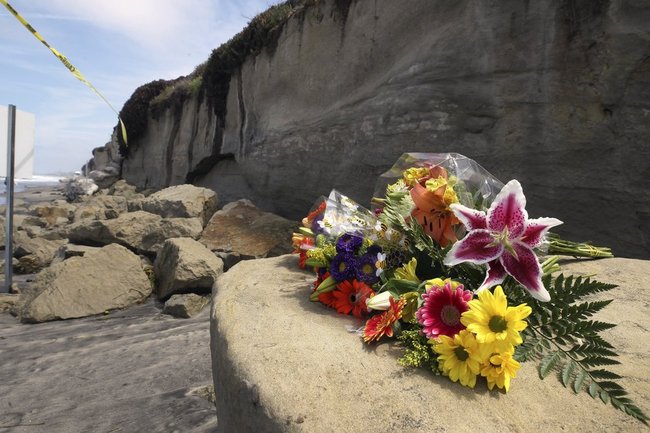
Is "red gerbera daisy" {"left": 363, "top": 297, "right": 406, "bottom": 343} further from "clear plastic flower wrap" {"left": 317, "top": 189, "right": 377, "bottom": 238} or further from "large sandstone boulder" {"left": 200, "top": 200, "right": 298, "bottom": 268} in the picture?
"large sandstone boulder" {"left": 200, "top": 200, "right": 298, "bottom": 268}

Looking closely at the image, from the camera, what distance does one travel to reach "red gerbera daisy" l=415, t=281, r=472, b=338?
4.70ft

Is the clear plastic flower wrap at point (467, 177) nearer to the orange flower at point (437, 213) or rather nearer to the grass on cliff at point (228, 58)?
the orange flower at point (437, 213)

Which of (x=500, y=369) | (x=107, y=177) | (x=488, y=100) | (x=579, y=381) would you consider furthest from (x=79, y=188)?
(x=579, y=381)

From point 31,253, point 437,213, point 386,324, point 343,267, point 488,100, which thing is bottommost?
point 31,253

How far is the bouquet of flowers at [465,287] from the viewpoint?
4.40 feet

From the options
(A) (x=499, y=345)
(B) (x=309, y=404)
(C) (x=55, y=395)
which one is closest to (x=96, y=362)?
(C) (x=55, y=395)

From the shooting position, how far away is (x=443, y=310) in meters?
1.48

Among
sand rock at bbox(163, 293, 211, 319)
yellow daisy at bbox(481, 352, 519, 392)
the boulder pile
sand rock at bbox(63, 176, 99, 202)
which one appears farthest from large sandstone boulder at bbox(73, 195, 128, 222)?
sand rock at bbox(63, 176, 99, 202)

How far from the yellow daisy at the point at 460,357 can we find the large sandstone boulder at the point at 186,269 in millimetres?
3886

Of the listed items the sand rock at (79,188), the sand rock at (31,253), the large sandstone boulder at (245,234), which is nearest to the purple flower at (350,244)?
the large sandstone boulder at (245,234)

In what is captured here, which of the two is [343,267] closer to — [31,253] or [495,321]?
[495,321]

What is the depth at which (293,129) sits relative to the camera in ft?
24.7

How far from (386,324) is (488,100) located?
3.65 meters

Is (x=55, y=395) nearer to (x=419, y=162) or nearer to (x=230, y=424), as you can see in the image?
(x=230, y=424)
